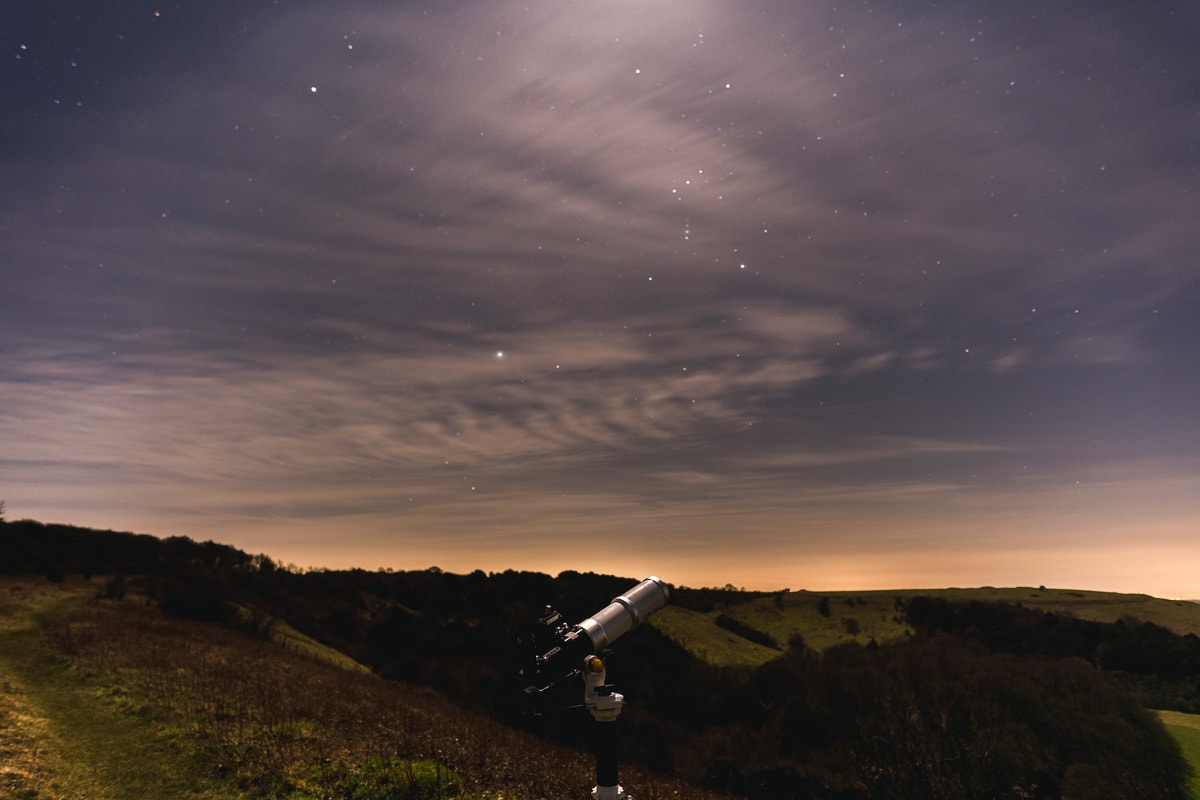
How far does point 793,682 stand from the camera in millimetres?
34344

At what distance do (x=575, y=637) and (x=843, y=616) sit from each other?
204ft

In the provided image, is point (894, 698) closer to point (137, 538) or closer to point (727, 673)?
point (727, 673)

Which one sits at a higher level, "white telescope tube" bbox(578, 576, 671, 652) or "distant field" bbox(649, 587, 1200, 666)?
"white telescope tube" bbox(578, 576, 671, 652)

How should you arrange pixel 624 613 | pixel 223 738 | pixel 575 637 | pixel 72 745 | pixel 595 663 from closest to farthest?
pixel 595 663 < pixel 575 637 < pixel 624 613 < pixel 223 738 < pixel 72 745

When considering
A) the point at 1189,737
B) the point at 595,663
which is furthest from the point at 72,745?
the point at 1189,737

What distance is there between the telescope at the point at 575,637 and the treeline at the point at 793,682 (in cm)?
21

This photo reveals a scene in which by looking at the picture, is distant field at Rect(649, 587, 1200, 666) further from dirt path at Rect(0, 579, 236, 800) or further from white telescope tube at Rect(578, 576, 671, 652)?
white telescope tube at Rect(578, 576, 671, 652)

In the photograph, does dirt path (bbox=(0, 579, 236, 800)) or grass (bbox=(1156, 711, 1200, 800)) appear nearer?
dirt path (bbox=(0, 579, 236, 800))

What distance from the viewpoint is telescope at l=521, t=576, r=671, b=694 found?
19.6 ft

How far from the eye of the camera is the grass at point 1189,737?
1608 cm

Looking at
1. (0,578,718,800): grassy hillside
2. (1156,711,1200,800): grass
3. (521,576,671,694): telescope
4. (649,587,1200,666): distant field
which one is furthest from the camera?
(649,587,1200,666): distant field

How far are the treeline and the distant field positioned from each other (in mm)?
3378

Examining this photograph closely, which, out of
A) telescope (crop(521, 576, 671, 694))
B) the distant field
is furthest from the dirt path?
the distant field

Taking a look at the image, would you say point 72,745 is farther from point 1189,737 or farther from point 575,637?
point 1189,737
